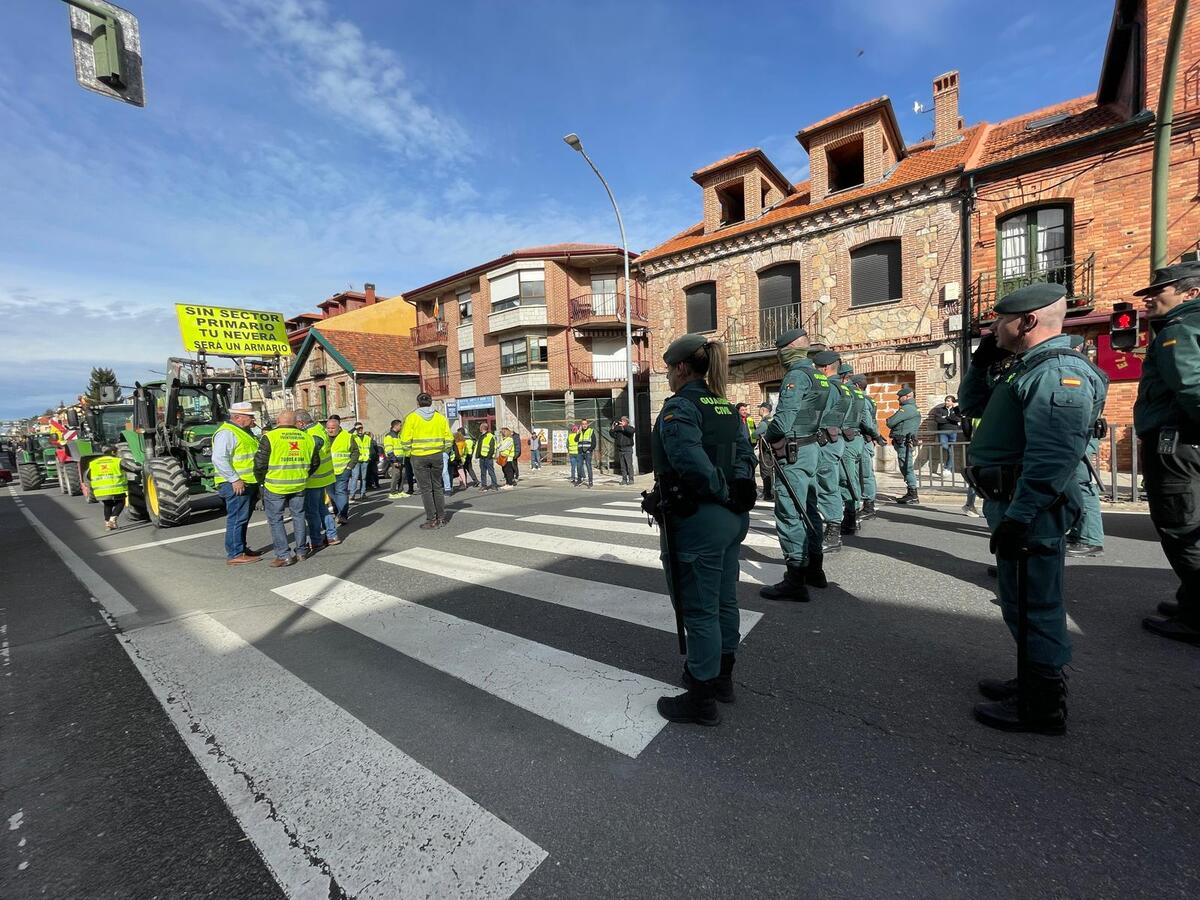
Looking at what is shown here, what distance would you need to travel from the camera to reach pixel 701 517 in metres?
2.45

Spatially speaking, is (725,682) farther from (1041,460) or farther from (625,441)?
(625,441)

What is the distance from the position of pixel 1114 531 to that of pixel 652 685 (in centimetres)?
612

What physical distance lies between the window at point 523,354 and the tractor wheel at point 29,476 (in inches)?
709

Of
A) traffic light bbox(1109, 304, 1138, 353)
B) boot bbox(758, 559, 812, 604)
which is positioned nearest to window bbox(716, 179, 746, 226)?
traffic light bbox(1109, 304, 1138, 353)

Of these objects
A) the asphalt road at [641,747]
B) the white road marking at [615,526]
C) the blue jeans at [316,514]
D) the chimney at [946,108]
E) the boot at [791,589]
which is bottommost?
the white road marking at [615,526]

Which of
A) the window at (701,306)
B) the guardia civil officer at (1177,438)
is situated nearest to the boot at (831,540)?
the guardia civil officer at (1177,438)

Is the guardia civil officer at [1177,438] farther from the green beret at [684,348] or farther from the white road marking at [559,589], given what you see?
the green beret at [684,348]

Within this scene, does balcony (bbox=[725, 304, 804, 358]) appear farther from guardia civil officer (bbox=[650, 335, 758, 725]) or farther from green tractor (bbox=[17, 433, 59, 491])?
green tractor (bbox=[17, 433, 59, 491])

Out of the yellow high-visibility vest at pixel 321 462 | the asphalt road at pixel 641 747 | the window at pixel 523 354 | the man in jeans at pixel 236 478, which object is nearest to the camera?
the asphalt road at pixel 641 747

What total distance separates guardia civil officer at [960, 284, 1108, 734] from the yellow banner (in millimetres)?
19879

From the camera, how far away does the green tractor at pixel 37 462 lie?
1995 cm

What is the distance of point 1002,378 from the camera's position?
8.14 feet

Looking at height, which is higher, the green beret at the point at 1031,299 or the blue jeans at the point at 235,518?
the green beret at the point at 1031,299

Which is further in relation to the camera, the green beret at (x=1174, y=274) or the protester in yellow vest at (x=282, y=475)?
the protester in yellow vest at (x=282, y=475)
